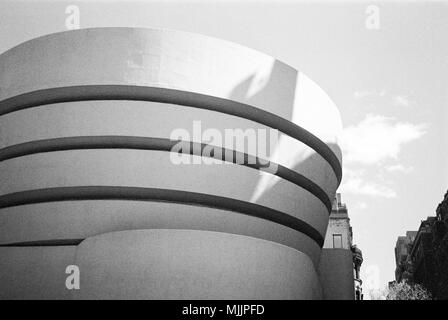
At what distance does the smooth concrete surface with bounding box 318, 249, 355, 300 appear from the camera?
16.8 meters

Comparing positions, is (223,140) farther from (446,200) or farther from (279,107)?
(446,200)

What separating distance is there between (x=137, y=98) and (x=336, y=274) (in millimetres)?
9564

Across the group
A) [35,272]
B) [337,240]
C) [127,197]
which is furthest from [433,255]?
[35,272]

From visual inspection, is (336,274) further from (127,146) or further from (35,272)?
(35,272)

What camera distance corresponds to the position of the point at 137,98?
1278 cm

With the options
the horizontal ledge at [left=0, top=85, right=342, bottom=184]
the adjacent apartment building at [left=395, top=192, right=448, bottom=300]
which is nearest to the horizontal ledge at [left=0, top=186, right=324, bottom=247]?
the horizontal ledge at [left=0, top=85, right=342, bottom=184]

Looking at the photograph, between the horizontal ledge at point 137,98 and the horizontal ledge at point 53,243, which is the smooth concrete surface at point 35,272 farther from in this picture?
the horizontal ledge at point 137,98

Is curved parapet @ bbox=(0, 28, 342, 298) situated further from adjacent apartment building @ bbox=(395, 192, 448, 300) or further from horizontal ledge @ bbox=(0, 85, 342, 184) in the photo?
adjacent apartment building @ bbox=(395, 192, 448, 300)

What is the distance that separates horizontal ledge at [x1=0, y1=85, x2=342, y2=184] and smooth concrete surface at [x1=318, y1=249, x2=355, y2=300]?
6.06 metres

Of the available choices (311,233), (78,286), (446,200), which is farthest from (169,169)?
(446,200)

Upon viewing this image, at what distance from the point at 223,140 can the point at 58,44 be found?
522 cm

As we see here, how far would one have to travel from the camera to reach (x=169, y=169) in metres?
12.3

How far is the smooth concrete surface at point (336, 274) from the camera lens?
55.1 feet
